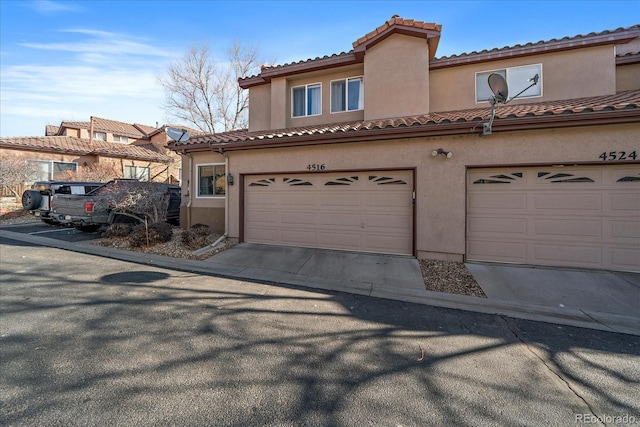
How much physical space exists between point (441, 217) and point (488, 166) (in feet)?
5.32

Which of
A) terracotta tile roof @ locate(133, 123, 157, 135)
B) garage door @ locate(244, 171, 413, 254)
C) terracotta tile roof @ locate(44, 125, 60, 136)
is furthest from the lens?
terracotta tile roof @ locate(133, 123, 157, 135)

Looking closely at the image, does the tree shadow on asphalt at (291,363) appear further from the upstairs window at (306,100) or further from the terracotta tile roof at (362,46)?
the terracotta tile roof at (362,46)

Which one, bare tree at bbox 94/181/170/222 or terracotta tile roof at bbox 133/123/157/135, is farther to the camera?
terracotta tile roof at bbox 133/123/157/135

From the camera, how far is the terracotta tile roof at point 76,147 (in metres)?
17.4

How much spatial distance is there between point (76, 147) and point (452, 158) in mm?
24988

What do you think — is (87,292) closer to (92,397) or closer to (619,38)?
(92,397)

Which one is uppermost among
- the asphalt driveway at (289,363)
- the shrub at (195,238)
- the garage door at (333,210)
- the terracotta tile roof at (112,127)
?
the terracotta tile roof at (112,127)

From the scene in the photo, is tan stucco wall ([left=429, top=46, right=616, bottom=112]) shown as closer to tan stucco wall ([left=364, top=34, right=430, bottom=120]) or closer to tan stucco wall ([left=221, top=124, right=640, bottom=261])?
tan stucco wall ([left=364, top=34, right=430, bottom=120])

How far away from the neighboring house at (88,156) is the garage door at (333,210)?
325 inches

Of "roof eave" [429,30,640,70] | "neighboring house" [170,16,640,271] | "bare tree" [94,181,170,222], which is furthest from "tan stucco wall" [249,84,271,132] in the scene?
"roof eave" [429,30,640,70]

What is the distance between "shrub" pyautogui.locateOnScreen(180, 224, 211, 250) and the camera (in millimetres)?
8305

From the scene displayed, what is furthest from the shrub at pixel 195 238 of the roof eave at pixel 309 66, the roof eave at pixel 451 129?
the roof eave at pixel 309 66

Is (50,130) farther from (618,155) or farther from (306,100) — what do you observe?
(618,155)

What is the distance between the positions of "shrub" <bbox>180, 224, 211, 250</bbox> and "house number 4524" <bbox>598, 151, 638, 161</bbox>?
33.3ft
